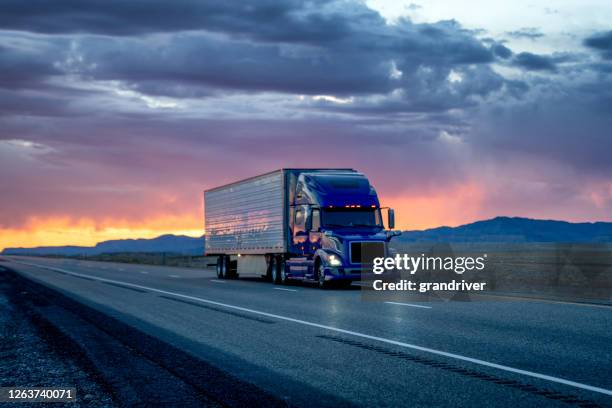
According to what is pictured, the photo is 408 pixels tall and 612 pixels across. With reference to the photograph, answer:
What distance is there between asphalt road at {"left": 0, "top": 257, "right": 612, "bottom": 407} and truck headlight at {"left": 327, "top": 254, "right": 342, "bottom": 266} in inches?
207

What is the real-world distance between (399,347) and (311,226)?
15.2 metres

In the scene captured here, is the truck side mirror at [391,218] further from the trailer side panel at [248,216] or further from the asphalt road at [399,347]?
the asphalt road at [399,347]

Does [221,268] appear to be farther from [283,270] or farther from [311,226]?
[311,226]

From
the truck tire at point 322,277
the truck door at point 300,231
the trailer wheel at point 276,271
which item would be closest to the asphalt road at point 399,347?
the truck tire at point 322,277

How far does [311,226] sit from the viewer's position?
26203 millimetres

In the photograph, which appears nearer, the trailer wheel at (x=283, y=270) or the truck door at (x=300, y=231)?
the truck door at (x=300, y=231)

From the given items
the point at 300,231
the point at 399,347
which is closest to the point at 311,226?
the point at 300,231

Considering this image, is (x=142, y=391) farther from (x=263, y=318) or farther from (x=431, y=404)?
(x=263, y=318)

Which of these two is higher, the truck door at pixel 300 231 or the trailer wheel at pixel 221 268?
the truck door at pixel 300 231

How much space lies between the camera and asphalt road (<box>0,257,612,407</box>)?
26.1 ft

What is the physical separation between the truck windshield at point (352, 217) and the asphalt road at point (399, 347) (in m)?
6.35

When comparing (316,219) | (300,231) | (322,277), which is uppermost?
(316,219)

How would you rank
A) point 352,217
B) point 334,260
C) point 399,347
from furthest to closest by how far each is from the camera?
1. point 352,217
2. point 334,260
3. point 399,347

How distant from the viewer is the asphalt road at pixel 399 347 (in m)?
7.95
